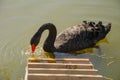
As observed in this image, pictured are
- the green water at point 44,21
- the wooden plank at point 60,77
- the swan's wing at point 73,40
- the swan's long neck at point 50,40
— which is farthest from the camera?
the swan's wing at point 73,40

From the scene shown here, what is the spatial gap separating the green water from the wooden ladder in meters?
1.02

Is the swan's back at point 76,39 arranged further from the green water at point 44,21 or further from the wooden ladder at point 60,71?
the wooden ladder at point 60,71

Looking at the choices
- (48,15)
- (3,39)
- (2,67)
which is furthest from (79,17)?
Answer: (2,67)

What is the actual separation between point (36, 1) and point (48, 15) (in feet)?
3.16

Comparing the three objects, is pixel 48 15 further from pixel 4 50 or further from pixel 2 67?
pixel 2 67

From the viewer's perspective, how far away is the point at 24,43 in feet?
23.5

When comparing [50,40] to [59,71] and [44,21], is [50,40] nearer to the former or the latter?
[44,21]

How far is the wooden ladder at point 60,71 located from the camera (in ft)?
15.1

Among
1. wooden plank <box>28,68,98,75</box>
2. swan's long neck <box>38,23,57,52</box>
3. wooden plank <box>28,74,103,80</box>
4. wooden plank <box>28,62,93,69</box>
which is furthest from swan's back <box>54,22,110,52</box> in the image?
wooden plank <box>28,74,103,80</box>

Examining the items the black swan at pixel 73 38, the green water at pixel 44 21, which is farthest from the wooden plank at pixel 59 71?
the black swan at pixel 73 38

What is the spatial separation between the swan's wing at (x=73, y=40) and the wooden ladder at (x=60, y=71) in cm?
159

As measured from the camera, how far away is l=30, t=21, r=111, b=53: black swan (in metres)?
6.82

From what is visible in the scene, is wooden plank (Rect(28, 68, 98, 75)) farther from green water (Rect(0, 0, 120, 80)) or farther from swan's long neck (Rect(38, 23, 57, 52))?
swan's long neck (Rect(38, 23, 57, 52))

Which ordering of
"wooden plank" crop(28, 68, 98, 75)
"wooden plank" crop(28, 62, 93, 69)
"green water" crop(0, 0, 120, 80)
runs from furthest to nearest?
"green water" crop(0, 0, 120, 80) → "wooden plank" crop(28, 62, 93, 69) → "wooden plank" crop(28, 68, 98, 75)
